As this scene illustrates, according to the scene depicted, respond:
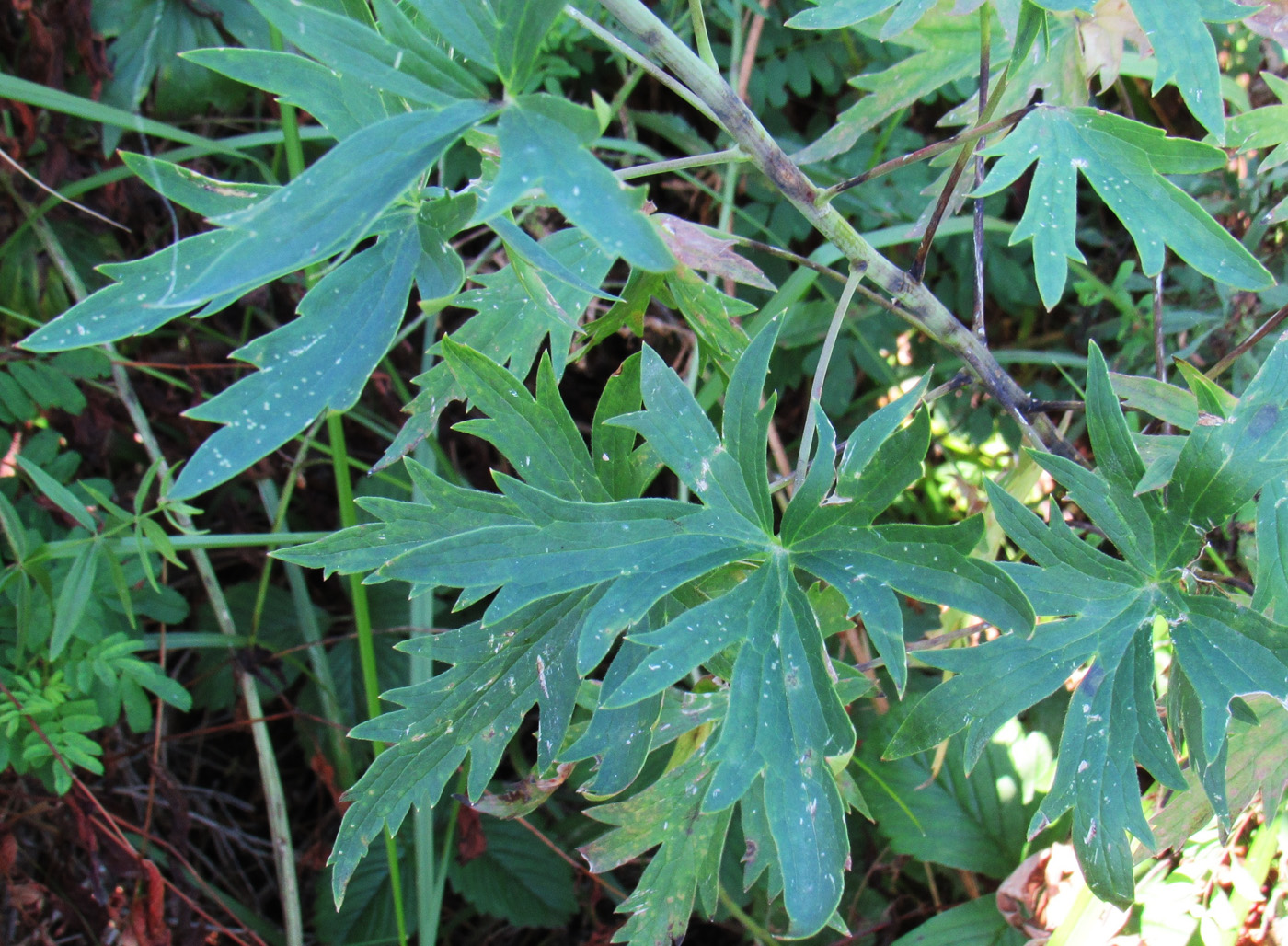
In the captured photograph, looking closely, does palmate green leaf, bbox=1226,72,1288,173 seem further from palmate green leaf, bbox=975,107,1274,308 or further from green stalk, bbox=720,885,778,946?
green stalk, bbox=720,885,778,946

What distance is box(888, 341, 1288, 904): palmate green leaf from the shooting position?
2.60 ft

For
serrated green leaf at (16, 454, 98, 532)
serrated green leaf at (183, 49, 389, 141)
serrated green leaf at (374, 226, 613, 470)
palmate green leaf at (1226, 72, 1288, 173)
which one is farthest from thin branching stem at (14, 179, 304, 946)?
palmate green leaf at (1226, 72, 1288, 173)

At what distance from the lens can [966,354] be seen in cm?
96

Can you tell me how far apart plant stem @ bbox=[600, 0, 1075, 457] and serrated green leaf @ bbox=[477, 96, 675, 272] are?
0.14 metres

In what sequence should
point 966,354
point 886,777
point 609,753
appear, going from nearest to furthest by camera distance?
point 609,753
point 966,354
point 886,777

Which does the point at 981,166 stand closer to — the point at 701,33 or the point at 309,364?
the point at 701,33

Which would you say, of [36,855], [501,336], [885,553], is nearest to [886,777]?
[885,553]

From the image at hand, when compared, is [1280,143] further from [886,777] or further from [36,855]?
[36,855]

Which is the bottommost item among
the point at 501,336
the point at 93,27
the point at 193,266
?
the point at 501,336

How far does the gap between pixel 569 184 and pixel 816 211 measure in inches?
13.6

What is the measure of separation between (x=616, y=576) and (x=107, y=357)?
→ 118 centimetres

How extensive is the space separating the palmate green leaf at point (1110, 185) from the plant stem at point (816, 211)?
8 cm

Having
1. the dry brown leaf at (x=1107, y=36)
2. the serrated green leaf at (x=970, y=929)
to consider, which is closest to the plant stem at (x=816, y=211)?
the dry brown leaf at (x=1107, y=36)

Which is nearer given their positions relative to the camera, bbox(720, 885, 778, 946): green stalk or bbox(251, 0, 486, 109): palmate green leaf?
bbox(251, 0, 486, 109): palmate green leaf
